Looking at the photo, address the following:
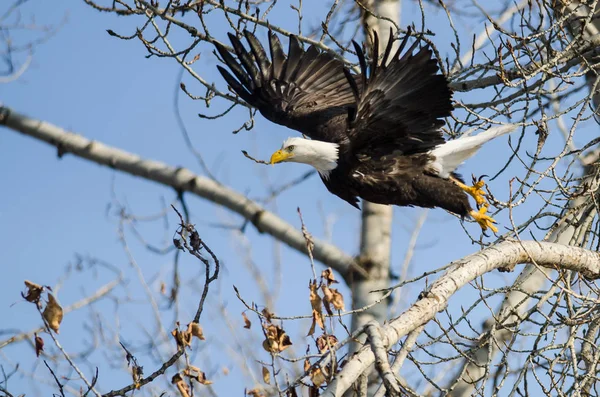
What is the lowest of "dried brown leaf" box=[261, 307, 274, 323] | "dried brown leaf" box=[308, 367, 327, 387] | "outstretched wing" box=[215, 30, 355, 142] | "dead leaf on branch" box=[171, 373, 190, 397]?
"dried brown leaf" box=[308, 367, 327, 387]

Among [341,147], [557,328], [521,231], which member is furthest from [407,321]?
[341,147]

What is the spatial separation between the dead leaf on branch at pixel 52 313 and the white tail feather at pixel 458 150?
8.91 ft

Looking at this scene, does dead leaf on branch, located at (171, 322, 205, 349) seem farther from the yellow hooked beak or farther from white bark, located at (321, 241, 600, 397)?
the yellow hooked beak

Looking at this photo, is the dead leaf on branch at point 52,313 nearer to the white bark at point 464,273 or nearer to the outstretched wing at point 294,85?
the white bark at point 464,273

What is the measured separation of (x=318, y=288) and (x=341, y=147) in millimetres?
1667

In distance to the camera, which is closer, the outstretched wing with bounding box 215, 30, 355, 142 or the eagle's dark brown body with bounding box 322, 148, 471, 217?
the eagle's dark brown body with bounding box 322, 148, 471, 217

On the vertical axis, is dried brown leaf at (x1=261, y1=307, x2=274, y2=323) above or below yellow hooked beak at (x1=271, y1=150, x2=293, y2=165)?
below

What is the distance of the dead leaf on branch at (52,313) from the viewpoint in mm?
3227

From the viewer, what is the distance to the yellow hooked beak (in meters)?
5.03

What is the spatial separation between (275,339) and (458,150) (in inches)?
91.4

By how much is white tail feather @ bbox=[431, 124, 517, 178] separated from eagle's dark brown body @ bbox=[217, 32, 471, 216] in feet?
0.22

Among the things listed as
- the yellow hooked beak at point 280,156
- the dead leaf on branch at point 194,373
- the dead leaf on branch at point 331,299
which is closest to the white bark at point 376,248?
the yellow hooked beak at point 280,156

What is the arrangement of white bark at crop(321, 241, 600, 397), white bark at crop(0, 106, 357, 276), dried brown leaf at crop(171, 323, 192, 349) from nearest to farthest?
white bark at crop(321, 241, 600, 397), dried brown leaf at crop(171, 323, 192, 349), white bark at crop(0, 106, 357, 276)

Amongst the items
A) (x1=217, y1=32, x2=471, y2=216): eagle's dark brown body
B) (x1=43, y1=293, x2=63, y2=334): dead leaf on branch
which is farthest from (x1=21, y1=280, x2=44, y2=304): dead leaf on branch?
(x1=217, y1=32, x2=471, y2=216): eagle's dark brown body
